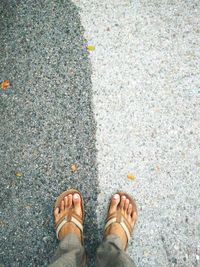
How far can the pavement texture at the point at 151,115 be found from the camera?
2.35 meters

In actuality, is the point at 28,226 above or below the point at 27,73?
below

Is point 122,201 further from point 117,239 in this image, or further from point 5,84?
point 5,84

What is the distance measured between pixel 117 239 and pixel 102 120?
968 mm

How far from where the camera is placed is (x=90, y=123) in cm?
249

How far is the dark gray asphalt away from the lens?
93.3 inches

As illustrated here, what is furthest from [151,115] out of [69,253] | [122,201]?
[69,253]

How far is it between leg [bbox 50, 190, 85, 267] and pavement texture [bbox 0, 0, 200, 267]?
77 millimetres

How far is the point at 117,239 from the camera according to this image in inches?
85.6

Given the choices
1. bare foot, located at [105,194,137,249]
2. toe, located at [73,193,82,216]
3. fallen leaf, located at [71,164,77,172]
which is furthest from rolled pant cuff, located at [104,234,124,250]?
fallen leaf, located at [71,164,77,172]

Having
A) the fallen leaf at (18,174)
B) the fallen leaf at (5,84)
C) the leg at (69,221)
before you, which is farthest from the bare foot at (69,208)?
the fallen leaf at (5,84)

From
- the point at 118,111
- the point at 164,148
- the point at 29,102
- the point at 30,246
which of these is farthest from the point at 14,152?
the point at 164,148

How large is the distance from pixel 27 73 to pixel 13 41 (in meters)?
0.33

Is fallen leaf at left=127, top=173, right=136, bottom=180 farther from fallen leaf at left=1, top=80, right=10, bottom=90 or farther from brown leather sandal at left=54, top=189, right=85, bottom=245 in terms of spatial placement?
fallen leaf at left=1, top=80, right=10, bottom=90

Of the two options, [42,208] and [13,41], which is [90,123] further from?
[13,41]
